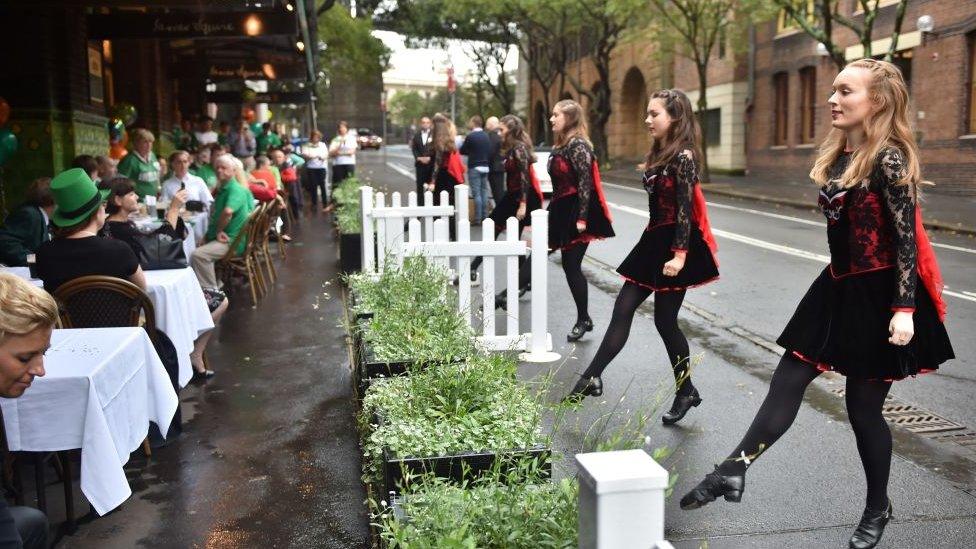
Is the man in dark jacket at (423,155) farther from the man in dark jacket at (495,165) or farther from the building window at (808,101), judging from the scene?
the building window at (808,101)

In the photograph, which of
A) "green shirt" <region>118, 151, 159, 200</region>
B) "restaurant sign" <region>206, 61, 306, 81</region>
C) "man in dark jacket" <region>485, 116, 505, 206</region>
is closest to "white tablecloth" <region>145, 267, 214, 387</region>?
"green shirt" <region>118, 151, 159, 200</region>

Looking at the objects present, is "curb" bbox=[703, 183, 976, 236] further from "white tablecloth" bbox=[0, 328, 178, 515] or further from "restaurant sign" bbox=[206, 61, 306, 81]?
"white tablecloth" bbox=[0, 328, 178, 515]

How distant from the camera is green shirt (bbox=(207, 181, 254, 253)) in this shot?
943 cm

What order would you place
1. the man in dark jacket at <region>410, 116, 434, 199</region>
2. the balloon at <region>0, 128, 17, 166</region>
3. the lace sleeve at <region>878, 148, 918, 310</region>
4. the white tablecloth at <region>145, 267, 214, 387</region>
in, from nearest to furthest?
1. the lace sleeve at <region>878, 148, 918, 310</region>
2. the white tablecloth at <region>145, 267, 214, 387</region>
3. the balloon at <region>0, 128, 17, 166</region>
4. the man in dark jacket at <region>410, 116, 434, 199</region>

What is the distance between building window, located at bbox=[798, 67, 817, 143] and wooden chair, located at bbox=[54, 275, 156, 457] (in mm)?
28011

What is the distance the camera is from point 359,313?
642cm

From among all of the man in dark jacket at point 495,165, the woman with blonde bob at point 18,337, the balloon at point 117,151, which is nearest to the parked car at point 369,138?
the man in dark jacket at point 495,165

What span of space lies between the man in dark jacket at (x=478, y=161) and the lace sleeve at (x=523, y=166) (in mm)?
5947

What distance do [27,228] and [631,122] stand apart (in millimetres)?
41427

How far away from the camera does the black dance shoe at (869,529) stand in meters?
3.84

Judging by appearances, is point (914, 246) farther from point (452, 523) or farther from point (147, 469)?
point (147, 469)

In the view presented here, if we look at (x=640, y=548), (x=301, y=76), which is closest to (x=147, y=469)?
(x=640, y=548)

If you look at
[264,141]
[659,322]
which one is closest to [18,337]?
[659,322]

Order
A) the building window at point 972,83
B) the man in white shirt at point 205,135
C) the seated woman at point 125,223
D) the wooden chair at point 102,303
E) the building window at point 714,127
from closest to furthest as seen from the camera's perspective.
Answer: the wooden chair at point 102,303, the seated woman at point 125,223, the man in white shirt at point 205,135, the building window at point 972,83, the building window at point 714,127
